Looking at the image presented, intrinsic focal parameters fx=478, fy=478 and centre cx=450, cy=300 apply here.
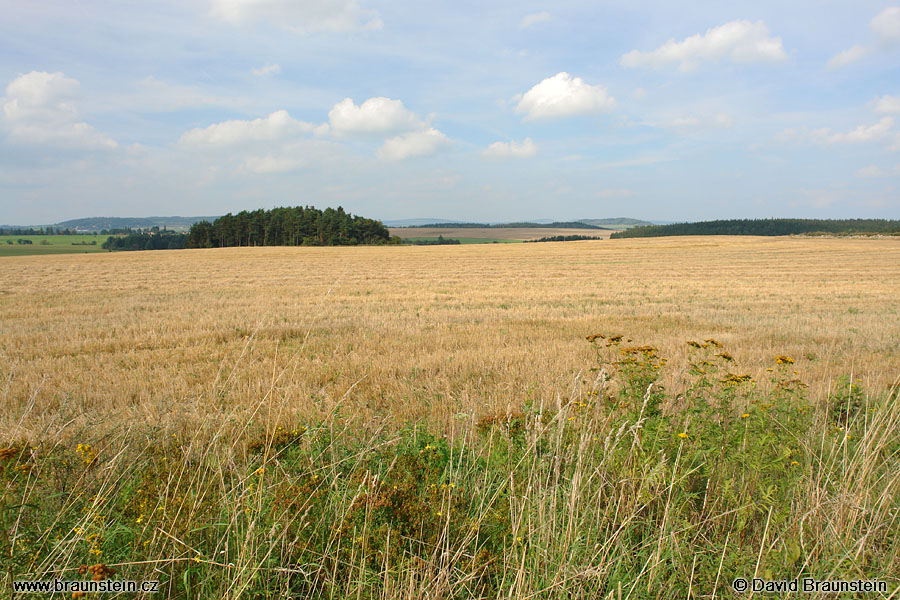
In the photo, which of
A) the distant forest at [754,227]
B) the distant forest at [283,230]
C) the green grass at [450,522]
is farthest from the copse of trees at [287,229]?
the green grass at [450,522]

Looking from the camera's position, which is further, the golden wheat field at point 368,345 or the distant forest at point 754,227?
the distant forest at point 754,227

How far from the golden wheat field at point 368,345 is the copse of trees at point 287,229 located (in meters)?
70.9

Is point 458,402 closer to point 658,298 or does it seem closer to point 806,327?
point 806,327

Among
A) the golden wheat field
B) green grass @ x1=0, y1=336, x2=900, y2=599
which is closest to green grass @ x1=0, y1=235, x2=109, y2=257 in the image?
the golden wheat field

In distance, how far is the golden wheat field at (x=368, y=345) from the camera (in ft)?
17.6

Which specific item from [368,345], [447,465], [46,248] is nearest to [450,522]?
[447,465]

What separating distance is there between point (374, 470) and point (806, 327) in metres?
11.5

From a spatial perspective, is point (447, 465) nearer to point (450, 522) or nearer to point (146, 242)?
point (450, 522)

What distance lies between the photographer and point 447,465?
3551mm

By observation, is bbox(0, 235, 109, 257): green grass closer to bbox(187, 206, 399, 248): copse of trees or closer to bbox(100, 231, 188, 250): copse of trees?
bbox(100, 231, 188, 250): copse of trees

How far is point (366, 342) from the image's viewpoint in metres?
9.10

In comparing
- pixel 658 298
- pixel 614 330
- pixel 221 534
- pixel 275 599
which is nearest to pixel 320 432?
pixel 221 534

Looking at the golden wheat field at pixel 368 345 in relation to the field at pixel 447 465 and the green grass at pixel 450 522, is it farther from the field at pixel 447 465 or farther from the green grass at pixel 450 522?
the green grass at pixel 450 522

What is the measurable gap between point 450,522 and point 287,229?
315ft
